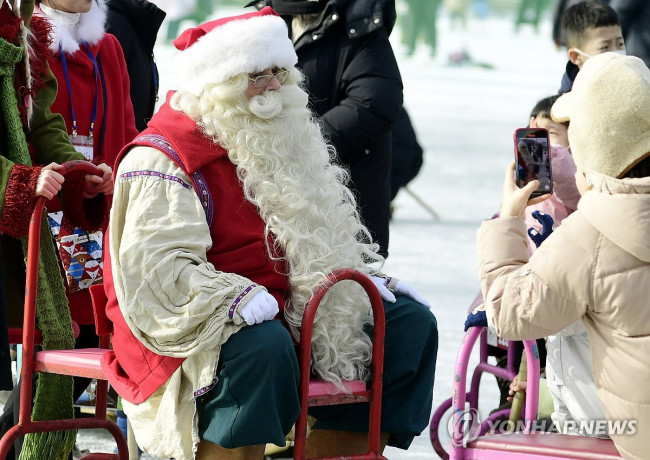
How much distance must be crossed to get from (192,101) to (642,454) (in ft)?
5.11

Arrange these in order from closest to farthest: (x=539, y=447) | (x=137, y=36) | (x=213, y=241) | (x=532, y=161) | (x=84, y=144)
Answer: (x=539, y=447) < (x=532, y=161) < (x=213, y=241) < (x=84, y=144) < (x=137, y=36)

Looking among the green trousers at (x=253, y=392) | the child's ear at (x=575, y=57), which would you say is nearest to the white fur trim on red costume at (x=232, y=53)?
the green trousers at (x=253, y=392)

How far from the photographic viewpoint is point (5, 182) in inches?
125

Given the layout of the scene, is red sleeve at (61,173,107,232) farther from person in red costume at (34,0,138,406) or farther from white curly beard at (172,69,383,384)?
white curly beard at (172,69,383,384)

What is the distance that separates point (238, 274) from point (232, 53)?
65 centimetres

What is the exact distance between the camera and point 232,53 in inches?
125

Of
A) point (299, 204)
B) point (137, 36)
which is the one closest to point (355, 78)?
point (137, 36)

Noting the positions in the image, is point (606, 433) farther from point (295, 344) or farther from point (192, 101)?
point (192, 101)

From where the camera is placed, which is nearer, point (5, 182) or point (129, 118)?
point (5, 182)

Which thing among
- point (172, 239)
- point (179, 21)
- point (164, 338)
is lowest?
point (179, 21)

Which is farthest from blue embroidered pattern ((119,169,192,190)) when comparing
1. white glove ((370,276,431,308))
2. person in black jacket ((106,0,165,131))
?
person in black jacket ((106,0,165,131))

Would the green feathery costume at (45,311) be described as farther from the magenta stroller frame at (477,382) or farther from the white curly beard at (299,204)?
the magenta stroller frame at (477,382)

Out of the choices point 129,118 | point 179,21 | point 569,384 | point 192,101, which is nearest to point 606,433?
point 569,384

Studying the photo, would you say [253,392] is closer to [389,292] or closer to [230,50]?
[389,292]
